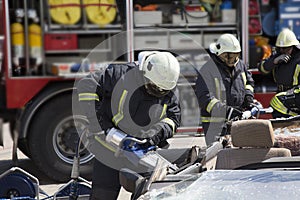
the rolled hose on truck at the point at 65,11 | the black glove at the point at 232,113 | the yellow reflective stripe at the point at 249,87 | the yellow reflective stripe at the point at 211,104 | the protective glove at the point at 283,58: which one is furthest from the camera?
the rolled hose on truck at the point at 65,11

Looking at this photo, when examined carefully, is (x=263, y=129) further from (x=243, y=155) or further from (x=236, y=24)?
(x=236, y=24)

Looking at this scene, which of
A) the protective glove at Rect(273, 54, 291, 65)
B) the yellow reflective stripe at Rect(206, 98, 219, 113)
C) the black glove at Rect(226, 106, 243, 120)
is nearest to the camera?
the black glove at Rect(226, 106, 243, 120)

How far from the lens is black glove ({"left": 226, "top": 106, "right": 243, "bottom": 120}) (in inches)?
208

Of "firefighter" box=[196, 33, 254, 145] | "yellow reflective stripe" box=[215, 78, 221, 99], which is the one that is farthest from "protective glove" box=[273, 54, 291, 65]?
"yellow reflective stripe" box=[215, 78, 221, 99]

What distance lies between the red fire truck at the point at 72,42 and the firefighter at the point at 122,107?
1884mm

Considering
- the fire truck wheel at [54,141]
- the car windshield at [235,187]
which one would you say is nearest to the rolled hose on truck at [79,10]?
the fire truck wheel at [54,141]

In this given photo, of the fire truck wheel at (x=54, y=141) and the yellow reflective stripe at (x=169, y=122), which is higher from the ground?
the yellow reflective stripe at (x=169, y=122)

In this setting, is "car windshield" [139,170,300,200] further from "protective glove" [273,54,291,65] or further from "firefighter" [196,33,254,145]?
"protective glove" [273,54,291,65]

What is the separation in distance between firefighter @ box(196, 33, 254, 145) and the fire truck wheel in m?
1.62

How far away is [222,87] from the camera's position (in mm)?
5660

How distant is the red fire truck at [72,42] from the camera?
663 cm

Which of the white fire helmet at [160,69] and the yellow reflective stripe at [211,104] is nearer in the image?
the white fire helmet at [160,69]

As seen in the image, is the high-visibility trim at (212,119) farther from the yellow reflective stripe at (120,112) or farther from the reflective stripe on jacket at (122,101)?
the yellow reflective stripe at (120,112)

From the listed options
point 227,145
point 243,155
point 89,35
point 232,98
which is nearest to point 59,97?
point 89,35
